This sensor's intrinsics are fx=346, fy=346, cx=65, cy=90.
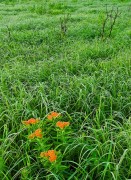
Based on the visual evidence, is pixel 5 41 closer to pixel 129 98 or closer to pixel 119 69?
pixel 119 69

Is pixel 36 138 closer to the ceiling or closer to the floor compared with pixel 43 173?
closer to the ceiling

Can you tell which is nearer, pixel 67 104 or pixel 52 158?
pixel 52 158

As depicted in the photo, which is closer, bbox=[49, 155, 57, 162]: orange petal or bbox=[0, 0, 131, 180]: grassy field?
bbox=[49, 155, 57, 162]: orange petal

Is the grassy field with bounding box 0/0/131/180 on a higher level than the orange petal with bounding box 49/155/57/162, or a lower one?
lower

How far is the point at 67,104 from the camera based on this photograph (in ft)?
12.4

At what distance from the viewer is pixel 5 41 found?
277 inches

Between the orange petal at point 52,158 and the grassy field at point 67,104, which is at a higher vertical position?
the orange petal at point 52,158

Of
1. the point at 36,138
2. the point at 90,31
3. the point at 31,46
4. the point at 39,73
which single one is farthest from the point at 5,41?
the point at 36,138

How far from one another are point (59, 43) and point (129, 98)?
3.36 m

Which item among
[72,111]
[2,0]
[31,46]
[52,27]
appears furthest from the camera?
[2,0]

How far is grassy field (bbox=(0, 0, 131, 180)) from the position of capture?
268 cm

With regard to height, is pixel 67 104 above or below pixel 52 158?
below

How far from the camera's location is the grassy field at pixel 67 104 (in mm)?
2684

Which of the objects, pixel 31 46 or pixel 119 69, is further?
pixel 31 46
